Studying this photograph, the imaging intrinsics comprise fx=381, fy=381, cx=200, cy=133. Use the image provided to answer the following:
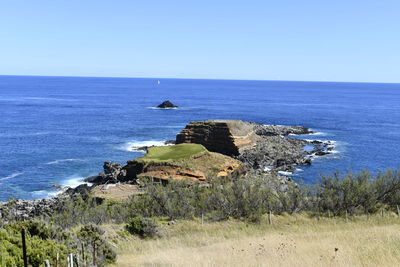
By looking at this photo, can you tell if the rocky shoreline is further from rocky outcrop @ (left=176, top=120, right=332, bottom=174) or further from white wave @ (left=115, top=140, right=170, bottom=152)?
white wave @ (left=115, top=140, right=170, bottom=152)

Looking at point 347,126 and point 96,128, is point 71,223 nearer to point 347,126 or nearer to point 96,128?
point 96,128

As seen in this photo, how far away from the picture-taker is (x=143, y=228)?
19344 mm

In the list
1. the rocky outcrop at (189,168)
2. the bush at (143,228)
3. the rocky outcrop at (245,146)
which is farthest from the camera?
the rocky outcrop at (245,146)

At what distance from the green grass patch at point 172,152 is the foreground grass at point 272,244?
25.8 m

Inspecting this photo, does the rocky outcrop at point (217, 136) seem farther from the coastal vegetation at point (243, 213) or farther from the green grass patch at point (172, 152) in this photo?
the coastal vegetation at point (243, 213)

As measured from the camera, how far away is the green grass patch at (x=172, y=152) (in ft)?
157

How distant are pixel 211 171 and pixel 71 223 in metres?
25.3

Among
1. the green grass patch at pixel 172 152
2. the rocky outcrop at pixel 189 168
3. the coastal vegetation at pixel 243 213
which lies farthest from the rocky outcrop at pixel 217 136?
the coastal vegetation at pixel 243 213

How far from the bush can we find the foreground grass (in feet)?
2.26

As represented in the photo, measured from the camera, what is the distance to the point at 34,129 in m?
86.9

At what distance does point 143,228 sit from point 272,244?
7172 mm

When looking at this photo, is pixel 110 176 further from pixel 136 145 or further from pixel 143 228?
pixel 143 228

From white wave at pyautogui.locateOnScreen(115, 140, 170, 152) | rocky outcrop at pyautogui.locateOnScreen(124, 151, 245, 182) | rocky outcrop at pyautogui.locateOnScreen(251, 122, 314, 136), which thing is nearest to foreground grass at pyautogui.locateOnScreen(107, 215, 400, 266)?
rocky outcrop at pyautogui.locateOnScreen(124, 151, 245, 182)

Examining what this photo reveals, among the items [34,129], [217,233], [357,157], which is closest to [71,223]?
[217,233]
